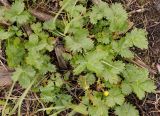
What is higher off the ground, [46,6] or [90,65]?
[46,6]

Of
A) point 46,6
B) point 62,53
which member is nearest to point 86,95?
point 62,53

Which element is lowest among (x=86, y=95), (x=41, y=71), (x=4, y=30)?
(x=86, y=95)

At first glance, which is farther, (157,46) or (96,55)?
(157,46)

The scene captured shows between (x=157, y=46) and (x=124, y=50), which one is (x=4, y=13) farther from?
(x=157, y=46)

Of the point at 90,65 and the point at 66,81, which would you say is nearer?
the point at 90,65

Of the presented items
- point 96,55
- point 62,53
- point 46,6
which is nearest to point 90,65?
point 96,55

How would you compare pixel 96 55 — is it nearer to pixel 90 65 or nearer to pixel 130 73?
pixel 90 65
